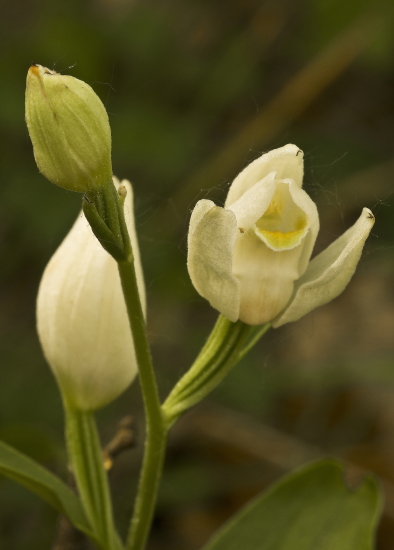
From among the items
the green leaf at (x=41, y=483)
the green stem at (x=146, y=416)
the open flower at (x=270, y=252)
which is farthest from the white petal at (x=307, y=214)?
the green leaf at (x=41, y=483)

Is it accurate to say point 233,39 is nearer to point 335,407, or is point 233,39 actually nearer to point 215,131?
point 215,131

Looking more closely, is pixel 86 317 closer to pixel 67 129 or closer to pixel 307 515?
pixel 67 129

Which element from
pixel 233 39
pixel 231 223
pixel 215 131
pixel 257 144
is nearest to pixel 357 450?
pixel 257 144

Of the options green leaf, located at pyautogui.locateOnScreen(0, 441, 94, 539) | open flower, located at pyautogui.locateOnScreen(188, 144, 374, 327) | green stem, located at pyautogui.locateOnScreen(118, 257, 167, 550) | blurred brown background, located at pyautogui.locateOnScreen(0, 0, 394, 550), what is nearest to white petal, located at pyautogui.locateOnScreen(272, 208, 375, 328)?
open flower, located at pyautogui.locateOnScreen(188, 144, 374, 327)

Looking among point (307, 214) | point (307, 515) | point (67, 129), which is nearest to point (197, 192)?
point (307, 515)

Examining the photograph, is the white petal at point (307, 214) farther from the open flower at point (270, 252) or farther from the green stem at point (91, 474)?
the green stem at point (91, 474)
